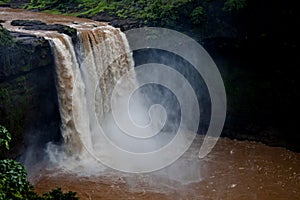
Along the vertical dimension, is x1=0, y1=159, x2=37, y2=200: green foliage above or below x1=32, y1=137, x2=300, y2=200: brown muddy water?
above

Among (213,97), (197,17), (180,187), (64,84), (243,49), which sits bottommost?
(180,187)

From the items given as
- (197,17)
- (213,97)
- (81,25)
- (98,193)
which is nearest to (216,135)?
(213,97)

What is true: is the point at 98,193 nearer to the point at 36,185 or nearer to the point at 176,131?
the point at 36,185

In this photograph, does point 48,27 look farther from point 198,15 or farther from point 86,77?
point 198,15

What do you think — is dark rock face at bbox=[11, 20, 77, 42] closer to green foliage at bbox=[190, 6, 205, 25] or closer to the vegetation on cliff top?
the vegetation on cliff top

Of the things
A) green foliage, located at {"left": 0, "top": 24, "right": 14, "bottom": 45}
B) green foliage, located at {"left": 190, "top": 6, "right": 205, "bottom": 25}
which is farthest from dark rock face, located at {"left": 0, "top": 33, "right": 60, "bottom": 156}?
green foliage, located at {"left": 190, "top": 6, "right": 205, "bottom": 25}

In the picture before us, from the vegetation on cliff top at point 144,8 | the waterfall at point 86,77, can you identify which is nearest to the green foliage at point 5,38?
the waterfall at point 86,77

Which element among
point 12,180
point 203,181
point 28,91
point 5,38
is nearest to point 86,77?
point 28,91
